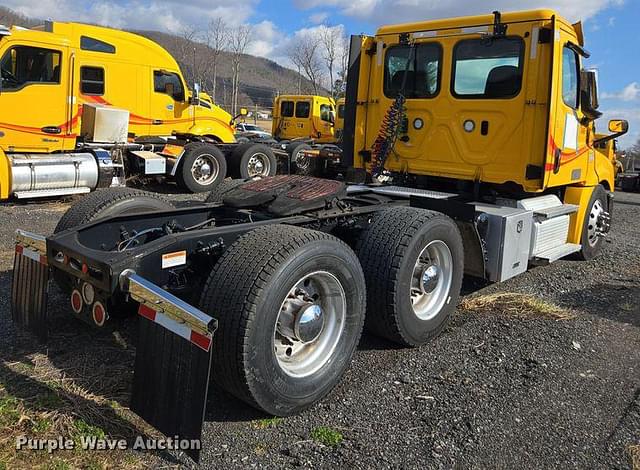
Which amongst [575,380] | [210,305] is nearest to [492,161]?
[575,380]

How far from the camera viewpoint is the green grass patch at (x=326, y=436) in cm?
290

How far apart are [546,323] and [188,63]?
208 ft

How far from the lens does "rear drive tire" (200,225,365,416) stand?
2840 mm

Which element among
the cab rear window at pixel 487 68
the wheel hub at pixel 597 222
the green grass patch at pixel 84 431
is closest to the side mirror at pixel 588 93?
the cab rear window at pixel 487 68

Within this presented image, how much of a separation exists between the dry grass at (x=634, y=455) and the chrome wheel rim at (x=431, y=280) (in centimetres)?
156

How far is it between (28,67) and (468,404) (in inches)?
380

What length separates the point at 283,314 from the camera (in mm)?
3188

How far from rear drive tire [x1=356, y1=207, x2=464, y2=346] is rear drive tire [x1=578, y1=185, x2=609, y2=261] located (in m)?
2.96

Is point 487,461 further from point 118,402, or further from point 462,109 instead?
point 462,109

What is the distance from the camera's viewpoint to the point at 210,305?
2920mm

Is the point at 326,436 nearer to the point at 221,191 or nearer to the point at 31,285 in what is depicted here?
the point at 31,285

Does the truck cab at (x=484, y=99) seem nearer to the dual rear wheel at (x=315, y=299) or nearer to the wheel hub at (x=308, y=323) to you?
the dual rear wheel at (x=315, y=299)

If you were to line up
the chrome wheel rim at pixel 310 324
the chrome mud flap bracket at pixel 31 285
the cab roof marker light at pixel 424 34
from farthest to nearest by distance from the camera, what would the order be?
the cab roof marker light at pixel 424 34
the chrome mud flap bracket at pixel 31 285
the chrome wheel rim at pixel 310 324

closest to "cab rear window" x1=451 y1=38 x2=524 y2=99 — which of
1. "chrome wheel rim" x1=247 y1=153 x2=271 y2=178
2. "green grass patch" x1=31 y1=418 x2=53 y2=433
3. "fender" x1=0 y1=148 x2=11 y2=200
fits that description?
"green grass patch" x1=31 y1=418 x2=53 y2=433
